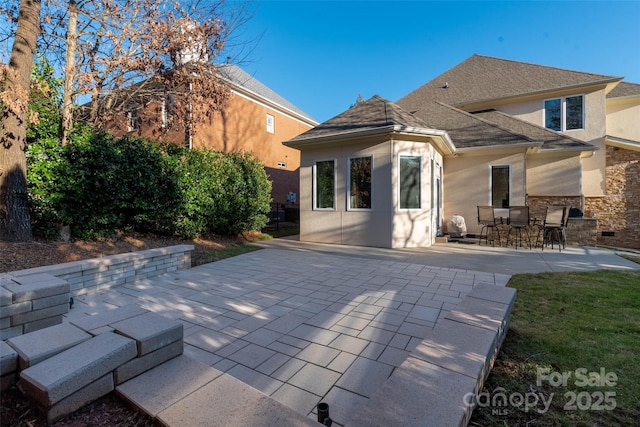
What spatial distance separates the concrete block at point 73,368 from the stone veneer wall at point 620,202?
17.2 m

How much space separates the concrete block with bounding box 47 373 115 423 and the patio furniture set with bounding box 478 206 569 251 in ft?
32.0

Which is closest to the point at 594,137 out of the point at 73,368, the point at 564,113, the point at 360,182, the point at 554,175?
the point at 564,113

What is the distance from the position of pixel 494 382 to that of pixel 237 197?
8.02 m

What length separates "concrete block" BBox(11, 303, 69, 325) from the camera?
281cm

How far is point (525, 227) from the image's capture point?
8.85 meters

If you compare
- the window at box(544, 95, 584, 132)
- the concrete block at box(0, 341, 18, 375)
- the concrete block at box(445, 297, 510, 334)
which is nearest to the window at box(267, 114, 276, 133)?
the window at box(544, 95, 584, 132)

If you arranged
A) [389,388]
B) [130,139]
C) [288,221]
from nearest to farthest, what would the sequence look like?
[389,388] → [130,139] → [288,221]

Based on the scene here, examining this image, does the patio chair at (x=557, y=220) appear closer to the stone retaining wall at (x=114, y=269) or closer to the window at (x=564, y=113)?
the window at (x=564, y=113)

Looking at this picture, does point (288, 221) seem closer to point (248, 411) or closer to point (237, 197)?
point (237, 197)

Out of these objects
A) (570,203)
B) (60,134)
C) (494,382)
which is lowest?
(494,382)

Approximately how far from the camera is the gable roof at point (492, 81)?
13250mm

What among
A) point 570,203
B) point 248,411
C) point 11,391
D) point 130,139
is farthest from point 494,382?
point 570,203

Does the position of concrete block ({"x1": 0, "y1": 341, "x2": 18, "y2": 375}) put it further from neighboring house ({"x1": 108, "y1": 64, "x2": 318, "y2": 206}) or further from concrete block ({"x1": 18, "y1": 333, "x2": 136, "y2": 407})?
neighboring house ({"x1": 108, "y1": 64, "x2": 318, "y2": 206})

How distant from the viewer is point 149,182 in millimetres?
6625
